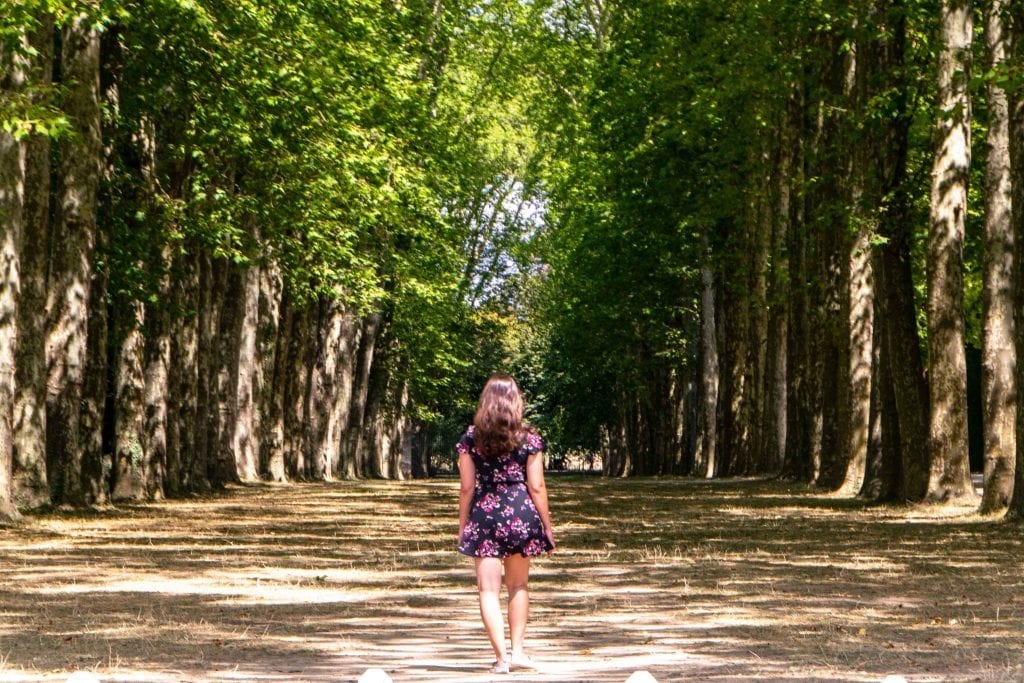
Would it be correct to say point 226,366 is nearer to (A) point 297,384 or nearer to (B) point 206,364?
(B) point 206,364

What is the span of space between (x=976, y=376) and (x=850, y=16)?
3378cm

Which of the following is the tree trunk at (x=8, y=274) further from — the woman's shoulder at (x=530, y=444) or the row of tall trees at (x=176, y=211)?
the woman's shoulder at (x=530, y=444)

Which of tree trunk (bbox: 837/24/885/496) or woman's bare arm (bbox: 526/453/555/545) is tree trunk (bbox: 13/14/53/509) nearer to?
tree trunk (bbox: 837/24/885/496)

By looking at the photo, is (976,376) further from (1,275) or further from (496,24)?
(1,275)

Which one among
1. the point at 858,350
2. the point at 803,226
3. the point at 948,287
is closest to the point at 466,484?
the point at 948,287

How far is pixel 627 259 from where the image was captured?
48.8m

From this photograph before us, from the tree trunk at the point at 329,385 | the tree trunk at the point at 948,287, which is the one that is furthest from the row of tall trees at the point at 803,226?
the tree trunk at the point at 329,385

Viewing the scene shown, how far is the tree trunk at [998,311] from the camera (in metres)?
21.8

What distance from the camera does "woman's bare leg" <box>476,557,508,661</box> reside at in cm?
880

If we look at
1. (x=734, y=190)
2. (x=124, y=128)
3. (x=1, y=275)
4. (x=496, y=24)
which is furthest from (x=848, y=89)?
(x=496, y=24)

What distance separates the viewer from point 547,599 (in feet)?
45.1

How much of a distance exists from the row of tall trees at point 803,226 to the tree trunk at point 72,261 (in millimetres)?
10466

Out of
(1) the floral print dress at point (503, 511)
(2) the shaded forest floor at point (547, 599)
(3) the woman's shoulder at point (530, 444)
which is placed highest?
(3) the woman's shoulder at point (530, 444)

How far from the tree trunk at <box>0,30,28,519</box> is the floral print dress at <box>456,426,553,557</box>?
13120 mm
